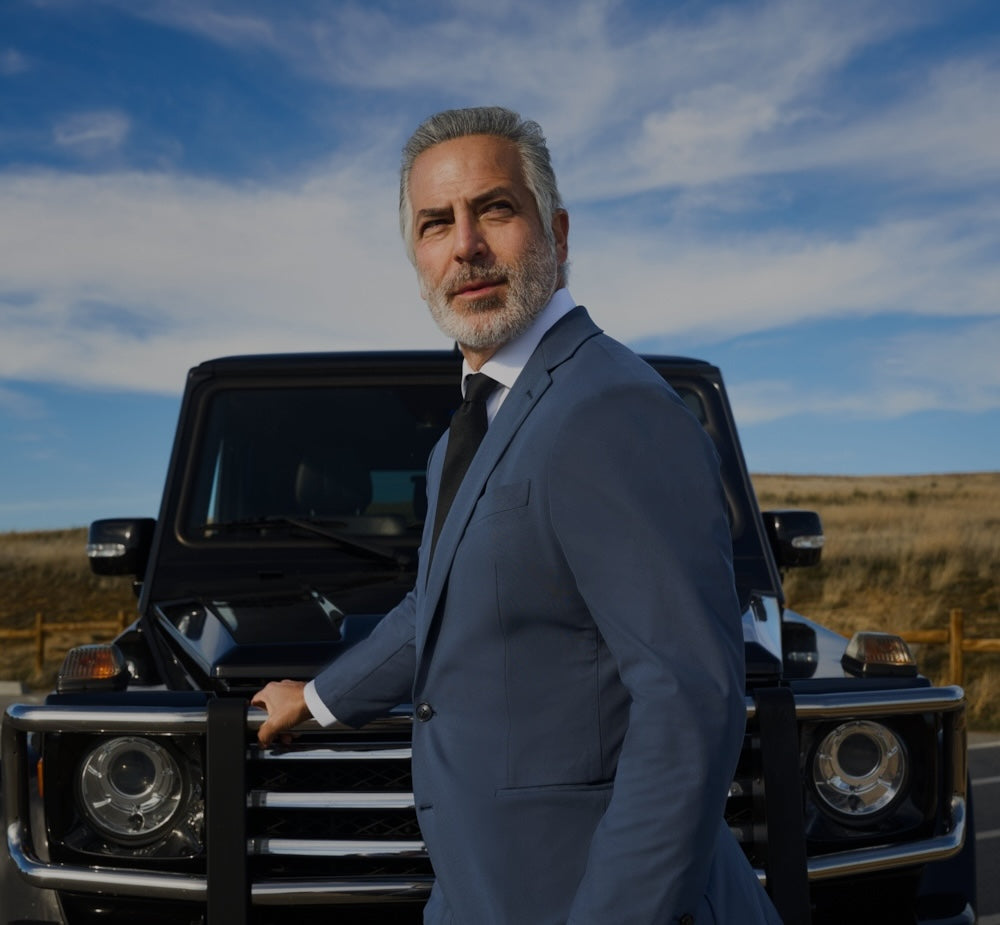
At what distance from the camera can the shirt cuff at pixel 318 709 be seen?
7.62 ft

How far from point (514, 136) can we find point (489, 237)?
0.50ft

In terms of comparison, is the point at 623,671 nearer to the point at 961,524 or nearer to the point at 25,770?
the point at 25,770

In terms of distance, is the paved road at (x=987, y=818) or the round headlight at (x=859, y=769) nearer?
the round headlight at (x=859, y=769)

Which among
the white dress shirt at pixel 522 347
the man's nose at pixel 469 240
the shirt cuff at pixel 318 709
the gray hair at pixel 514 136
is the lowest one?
the shirt cuff at pixel 318 709

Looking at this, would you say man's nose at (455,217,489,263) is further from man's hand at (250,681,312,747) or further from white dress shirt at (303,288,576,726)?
man's hand at (250,681,312,747)

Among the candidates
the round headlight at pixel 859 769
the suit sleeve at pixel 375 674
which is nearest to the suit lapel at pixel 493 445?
the suit sleeve at pixel 375 674

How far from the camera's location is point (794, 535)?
394 centimetres

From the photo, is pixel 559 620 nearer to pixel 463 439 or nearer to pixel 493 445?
pixel 493 445

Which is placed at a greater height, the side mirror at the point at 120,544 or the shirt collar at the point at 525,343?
the shirt collar at the point at 525,343

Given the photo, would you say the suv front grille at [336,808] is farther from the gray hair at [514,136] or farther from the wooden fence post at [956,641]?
the wooden fence post at [956,641]

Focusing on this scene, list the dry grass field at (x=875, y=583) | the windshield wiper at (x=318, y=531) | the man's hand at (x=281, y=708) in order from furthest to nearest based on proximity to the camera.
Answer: the dry grass field at (x=875, y=583) < the windshield wiper at (x=318, y=531) < the man's hand at (x=281, y=708)

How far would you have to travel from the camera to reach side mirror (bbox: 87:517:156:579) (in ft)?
12.2

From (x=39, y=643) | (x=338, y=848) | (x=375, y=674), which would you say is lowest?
(x=338, y=848)

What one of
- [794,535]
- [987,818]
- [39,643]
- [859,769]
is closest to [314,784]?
[859,769]
